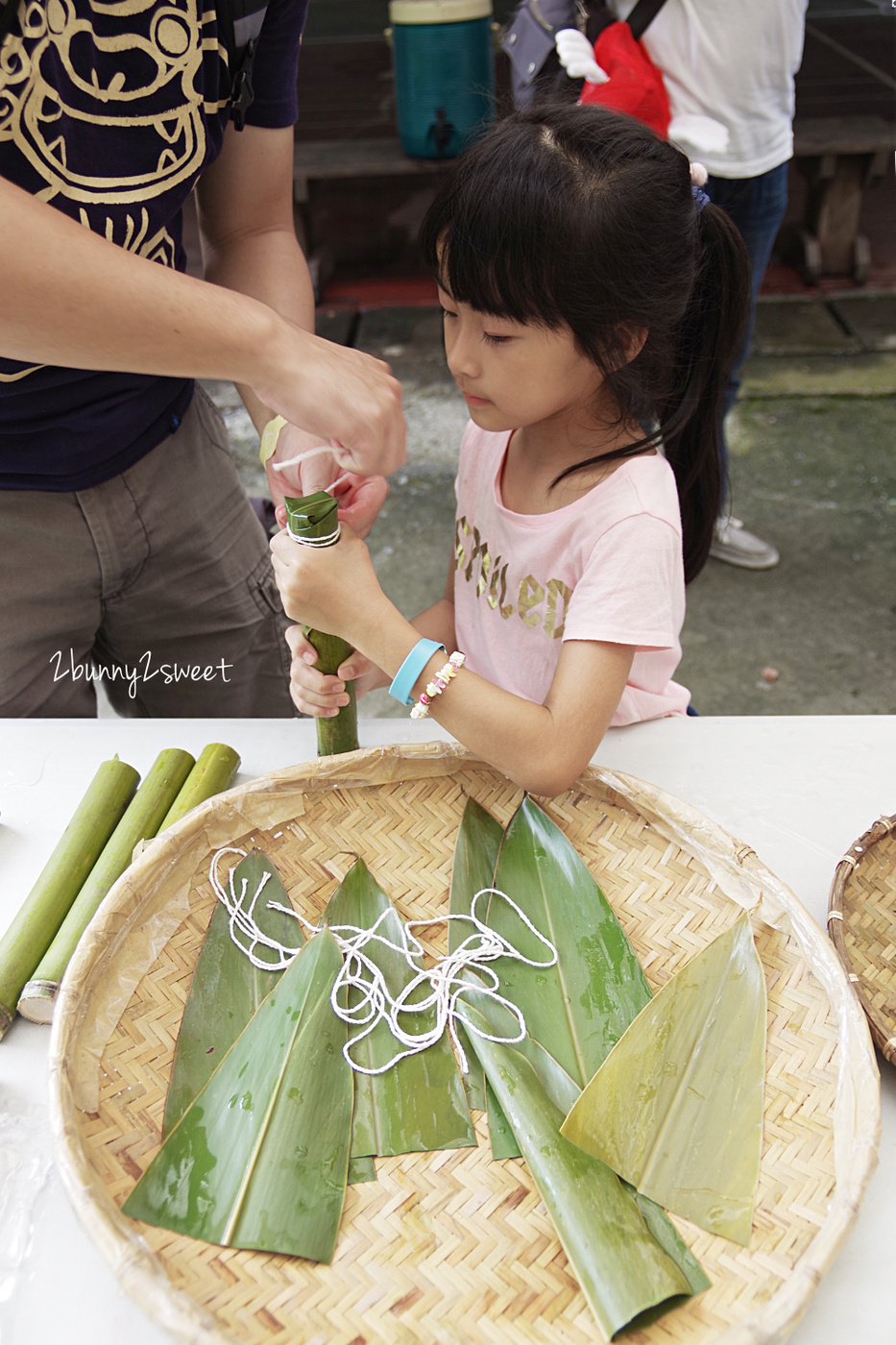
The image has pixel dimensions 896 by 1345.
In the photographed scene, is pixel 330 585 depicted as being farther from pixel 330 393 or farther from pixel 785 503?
pixel 785 503

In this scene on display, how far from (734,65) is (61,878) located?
7.29 ft

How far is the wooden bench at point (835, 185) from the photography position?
4227 millimetres

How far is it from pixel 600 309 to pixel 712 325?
0.68ft

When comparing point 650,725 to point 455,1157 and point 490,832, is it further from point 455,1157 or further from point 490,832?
point 455,1157

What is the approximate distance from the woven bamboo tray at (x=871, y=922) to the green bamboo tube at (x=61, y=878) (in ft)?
2.37

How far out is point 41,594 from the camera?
4.17ft

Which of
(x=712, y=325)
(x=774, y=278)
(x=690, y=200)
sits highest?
(x=690, y=200)

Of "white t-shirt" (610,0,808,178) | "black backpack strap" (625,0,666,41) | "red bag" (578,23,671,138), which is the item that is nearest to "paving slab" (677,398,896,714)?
"white t-shirt" (610,0,808,178)

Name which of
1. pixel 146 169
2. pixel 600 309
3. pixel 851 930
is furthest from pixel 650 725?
pixel 146 169

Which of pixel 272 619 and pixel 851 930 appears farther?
pixel 272 619

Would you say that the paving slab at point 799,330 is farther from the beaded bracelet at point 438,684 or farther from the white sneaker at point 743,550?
the beaded bracelet at point 438,684

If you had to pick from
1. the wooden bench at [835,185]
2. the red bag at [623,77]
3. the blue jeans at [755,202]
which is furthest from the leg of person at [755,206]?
the wooden bench at [835,185]

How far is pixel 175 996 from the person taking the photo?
0.90 metres

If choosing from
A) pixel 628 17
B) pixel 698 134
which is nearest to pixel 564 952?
pixel 698 134
